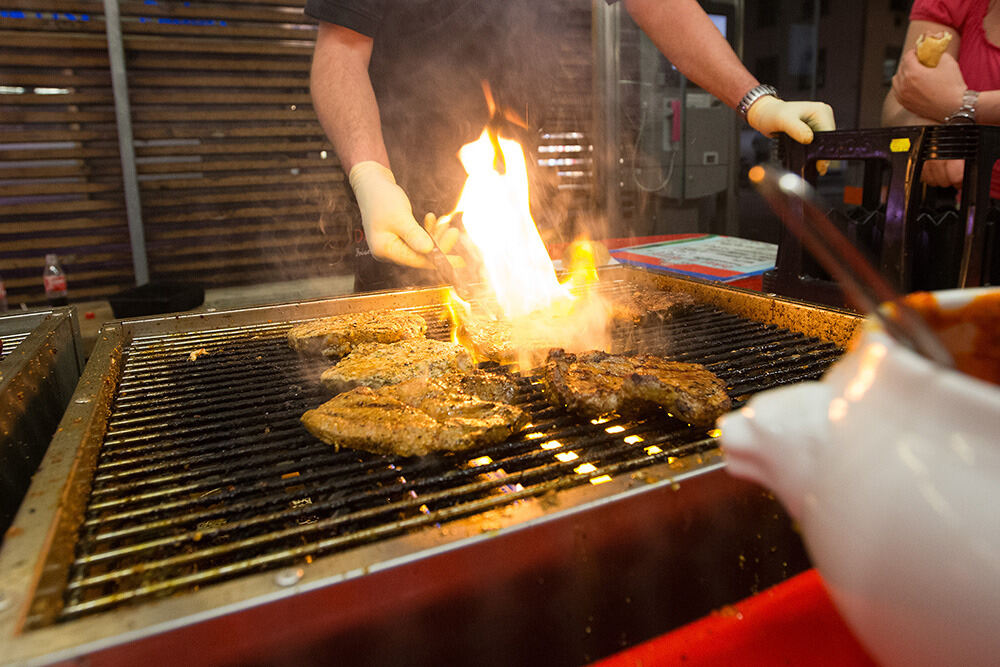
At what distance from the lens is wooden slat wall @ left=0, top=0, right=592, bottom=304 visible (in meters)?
7.62

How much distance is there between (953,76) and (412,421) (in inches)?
169

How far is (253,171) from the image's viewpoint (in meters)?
8.77

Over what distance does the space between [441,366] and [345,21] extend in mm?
2470

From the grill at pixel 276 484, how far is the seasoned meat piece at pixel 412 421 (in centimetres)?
4

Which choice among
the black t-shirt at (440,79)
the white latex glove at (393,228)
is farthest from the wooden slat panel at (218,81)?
the white latex glove at (393,228)

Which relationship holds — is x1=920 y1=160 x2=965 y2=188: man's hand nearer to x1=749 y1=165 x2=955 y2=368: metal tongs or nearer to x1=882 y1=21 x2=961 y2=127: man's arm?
x1=882 y1=21 x2=961 y2=127: man's arm

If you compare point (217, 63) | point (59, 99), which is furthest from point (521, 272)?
point (59, 99)

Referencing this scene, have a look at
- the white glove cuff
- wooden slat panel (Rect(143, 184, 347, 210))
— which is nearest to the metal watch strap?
the white glove cuff

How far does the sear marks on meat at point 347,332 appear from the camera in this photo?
7.59ft

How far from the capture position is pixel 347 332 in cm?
238

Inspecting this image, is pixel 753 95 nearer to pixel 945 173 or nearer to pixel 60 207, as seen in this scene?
pixel 945 173

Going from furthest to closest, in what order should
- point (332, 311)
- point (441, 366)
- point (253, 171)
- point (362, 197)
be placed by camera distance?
1. point (253, 171)
2. point (362, 197)
3. point (332, 311)
4. point (441, 366)

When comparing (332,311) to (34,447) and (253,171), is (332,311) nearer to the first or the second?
(34,447)

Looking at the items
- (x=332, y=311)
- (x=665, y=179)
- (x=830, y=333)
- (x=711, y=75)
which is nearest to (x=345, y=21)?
(x=332, y=311)
